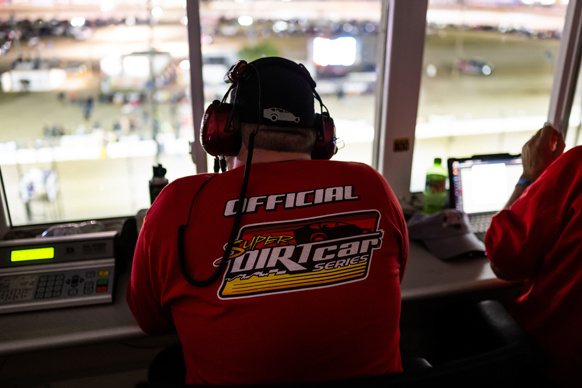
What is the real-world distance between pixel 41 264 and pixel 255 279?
901 millimetres

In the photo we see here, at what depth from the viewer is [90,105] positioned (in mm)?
1918

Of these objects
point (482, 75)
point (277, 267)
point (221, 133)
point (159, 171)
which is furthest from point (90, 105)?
point (482, 75)

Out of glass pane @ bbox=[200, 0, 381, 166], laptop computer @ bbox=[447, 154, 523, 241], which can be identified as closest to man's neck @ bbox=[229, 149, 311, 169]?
glass pane @ bbox=[200, 0, 381, 166]

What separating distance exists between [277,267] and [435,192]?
132cm

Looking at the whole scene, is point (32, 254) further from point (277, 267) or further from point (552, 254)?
point (552, 254)

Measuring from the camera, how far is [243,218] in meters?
0.89

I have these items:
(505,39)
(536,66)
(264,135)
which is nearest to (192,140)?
(264,135)

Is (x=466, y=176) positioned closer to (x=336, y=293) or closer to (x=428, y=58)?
(x=428, y=58)

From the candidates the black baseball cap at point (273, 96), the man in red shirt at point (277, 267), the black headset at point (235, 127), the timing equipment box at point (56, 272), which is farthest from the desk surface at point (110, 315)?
the black baseball cap at point (273, 96)

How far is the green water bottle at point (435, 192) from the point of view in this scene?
200 cm

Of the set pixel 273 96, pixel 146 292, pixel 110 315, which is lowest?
pixel 110 315

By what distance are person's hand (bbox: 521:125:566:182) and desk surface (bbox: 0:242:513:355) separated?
357mm

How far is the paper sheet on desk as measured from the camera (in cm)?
166

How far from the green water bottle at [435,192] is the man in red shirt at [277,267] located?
1050 mm
